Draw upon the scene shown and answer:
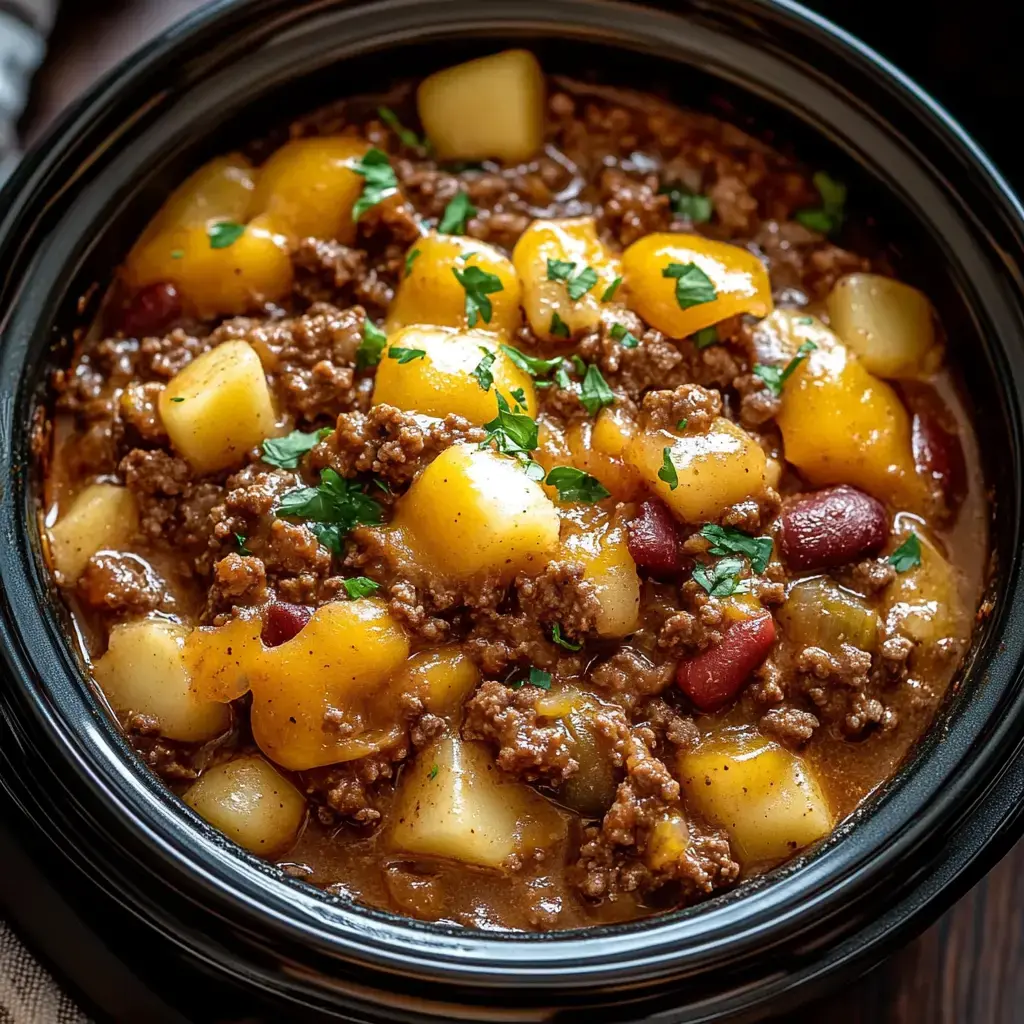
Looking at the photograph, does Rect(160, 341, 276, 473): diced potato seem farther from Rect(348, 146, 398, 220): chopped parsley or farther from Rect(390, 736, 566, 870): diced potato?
Rect(390, 736, 566, 870): diced potato

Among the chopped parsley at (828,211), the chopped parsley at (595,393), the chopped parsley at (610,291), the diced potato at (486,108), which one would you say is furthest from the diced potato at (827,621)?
the diced potato at (486,108)

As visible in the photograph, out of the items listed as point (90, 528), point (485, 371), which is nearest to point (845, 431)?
point (485, 371)

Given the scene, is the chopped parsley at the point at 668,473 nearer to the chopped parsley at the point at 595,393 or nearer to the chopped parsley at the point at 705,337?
the chopped parsley at the point at 595,393

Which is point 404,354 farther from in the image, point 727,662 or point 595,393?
point 727,662

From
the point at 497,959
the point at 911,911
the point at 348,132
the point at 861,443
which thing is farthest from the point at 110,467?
the point at 911,911

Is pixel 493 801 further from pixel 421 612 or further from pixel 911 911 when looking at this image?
pixel 911 911

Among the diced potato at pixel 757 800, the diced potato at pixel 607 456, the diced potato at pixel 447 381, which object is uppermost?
the diced potato at pixel 447 381

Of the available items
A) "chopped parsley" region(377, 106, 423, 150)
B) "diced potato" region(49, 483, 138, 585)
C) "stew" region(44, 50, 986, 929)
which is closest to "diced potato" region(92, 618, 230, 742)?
"stew" region(44, 50, 986, 929)

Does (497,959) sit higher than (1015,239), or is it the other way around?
(1015,239)
